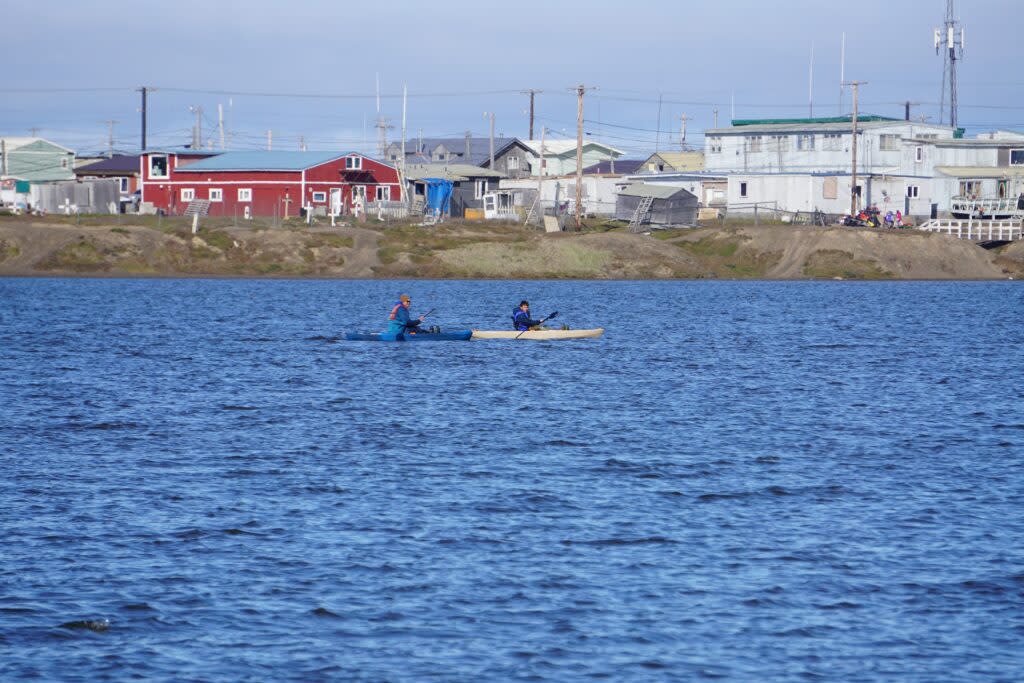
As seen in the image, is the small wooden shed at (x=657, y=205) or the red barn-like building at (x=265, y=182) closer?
the small wooden shed at (x=657, y=205)

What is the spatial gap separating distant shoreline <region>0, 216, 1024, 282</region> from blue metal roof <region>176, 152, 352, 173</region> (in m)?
9.51

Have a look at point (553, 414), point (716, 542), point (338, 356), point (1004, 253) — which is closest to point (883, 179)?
point (1004, 253)

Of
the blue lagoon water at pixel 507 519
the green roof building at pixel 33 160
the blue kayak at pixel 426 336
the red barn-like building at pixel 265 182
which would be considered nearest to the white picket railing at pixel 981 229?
the red barn-like building at pixel 265 182

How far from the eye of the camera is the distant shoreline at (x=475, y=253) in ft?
298

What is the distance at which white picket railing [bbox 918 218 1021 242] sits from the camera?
343 feet

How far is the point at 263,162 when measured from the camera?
111 meters

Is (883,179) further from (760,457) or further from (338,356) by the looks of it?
(760,457)

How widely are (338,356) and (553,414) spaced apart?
16630mm

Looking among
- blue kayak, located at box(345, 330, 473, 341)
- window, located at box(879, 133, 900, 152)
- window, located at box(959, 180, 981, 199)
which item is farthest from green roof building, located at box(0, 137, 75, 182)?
blue kayak, located at box(345, 330, 473, 341)

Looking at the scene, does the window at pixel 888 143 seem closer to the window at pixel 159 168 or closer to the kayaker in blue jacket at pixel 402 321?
the window at pixel 159 168

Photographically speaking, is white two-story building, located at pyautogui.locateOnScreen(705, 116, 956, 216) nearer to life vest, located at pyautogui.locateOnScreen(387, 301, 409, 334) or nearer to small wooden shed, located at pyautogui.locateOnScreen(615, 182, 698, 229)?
small wooden shed, located at pyautogui.locateOnScreen(615, 182, 698, 229)

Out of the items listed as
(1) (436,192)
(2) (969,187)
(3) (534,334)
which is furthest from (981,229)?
(3) (534,334)

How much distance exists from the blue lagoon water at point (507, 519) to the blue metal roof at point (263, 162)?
61.6 metres

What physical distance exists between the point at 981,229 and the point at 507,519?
295 feet
